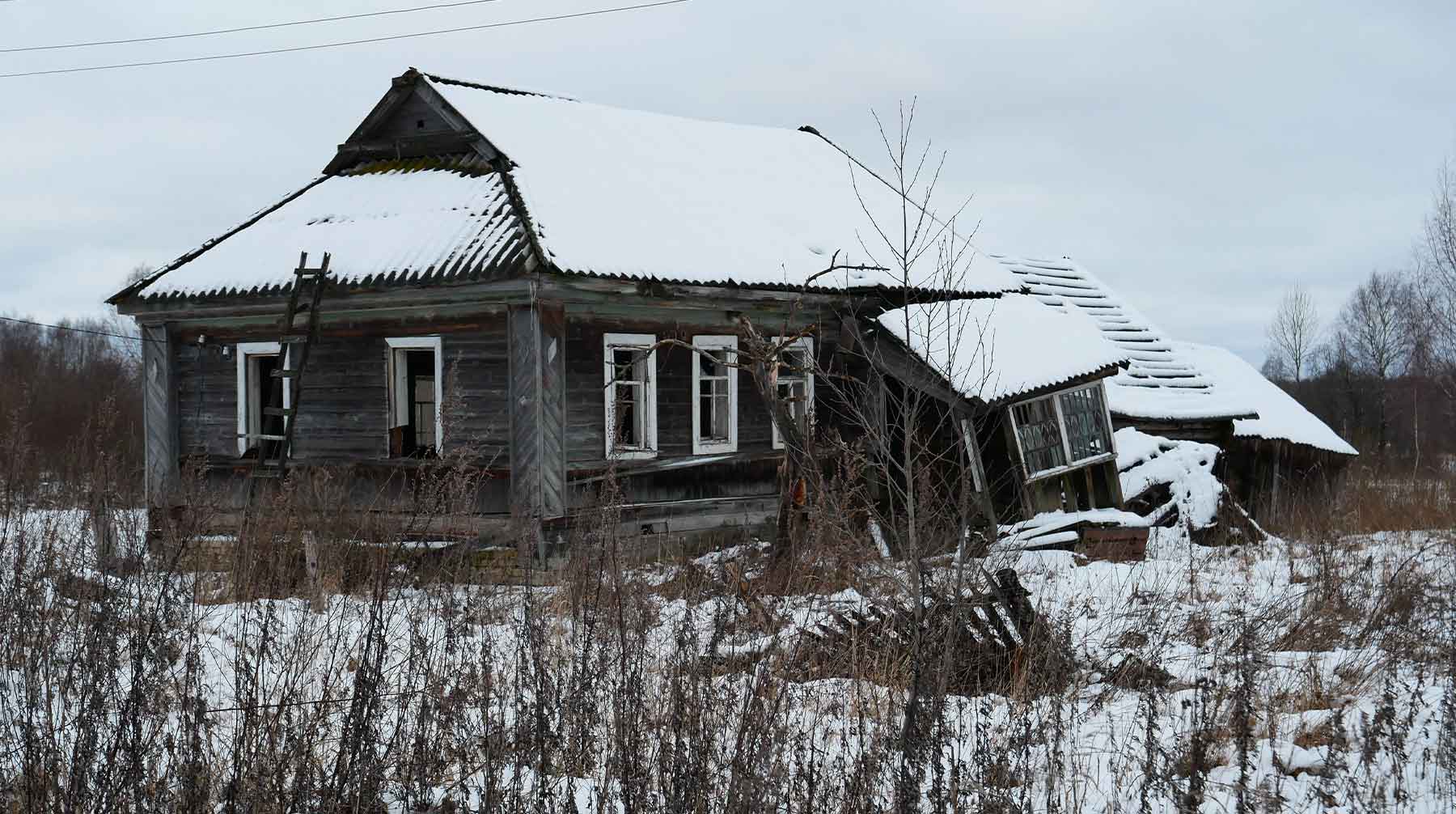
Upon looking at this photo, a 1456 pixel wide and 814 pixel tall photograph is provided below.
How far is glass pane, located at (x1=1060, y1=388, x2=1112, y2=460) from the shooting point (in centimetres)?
1423

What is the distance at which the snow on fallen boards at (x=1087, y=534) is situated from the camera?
12023 mm

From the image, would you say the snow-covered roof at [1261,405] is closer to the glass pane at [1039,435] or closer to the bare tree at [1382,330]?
the glass pane at [1039,435]

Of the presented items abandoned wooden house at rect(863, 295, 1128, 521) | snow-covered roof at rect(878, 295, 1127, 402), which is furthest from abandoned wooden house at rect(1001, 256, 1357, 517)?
abandoned wooden house at rect(863, 295, 1128, 521)

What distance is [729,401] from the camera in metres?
13.6

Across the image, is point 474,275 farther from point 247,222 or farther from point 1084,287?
point 1084,287

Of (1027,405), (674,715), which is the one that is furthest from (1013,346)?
(674,715)

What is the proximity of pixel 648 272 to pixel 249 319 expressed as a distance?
4.66 metres

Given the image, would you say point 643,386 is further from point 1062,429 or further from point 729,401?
point 1062,429

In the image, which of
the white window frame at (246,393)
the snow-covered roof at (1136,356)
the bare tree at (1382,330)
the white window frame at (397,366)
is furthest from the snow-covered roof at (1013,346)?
the bare tree at (1382,330)

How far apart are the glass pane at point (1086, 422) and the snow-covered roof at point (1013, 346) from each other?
1.32 feet

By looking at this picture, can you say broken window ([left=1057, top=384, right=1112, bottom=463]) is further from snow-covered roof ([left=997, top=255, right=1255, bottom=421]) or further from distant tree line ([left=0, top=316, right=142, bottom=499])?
distant tree line ([left=0, top=316, right=142, bottom=499])

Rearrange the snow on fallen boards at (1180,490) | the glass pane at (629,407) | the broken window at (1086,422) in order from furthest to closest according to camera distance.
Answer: the snow on fallen boards at (1180,490)
the broken window at (1086,422)
the glass pane at (629,407)

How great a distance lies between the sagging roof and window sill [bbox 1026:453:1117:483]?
236cm

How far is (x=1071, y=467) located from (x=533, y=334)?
21.0 ft
